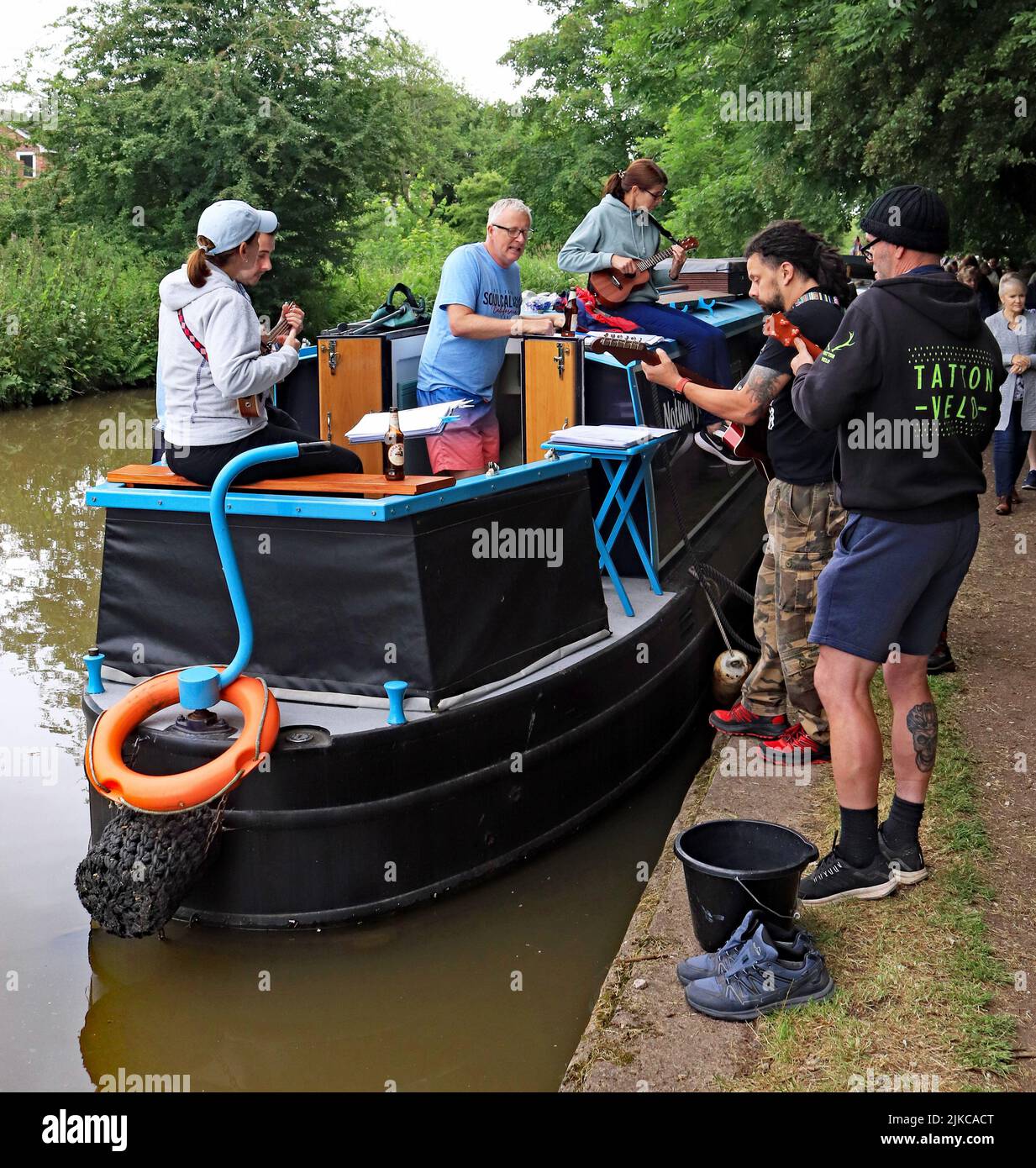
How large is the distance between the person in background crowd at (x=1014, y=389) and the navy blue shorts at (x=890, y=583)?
20.4ft

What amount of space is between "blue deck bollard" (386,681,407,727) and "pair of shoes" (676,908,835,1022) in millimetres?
1317

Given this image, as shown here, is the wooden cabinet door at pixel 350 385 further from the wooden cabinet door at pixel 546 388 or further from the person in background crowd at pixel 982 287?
the person in background crowd at pixel 982 287

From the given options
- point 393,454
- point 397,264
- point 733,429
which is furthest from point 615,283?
point 397,264

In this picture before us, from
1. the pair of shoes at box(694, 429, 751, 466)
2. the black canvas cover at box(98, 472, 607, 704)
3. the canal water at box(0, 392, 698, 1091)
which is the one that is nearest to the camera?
the canal water at box(0, 392, 698, 1091)

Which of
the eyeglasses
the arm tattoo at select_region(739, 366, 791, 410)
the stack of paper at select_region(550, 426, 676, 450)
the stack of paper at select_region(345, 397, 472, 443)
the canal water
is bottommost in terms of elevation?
the canal water

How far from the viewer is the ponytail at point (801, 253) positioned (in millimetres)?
4848

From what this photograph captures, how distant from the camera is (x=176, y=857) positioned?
4.18m

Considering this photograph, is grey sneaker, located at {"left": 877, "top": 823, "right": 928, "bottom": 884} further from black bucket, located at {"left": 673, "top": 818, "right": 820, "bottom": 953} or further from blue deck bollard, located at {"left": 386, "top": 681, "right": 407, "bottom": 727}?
blue deck bollard, located at {"left": 386, "top": 681, "right": 407, "bottom": 727}

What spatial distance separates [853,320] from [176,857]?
266 cm

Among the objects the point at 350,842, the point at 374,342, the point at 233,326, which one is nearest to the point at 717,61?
the point at 374,342

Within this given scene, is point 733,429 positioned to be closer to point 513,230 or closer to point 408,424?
point 408,424

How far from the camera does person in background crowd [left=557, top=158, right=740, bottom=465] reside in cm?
689

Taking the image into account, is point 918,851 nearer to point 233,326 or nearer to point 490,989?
point 490,989

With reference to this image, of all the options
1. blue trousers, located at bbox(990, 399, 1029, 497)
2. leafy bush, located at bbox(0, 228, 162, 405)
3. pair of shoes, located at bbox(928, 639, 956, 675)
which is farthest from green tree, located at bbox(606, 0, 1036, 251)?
leafy bush, located at bbox(0, 228, 162, 405)
